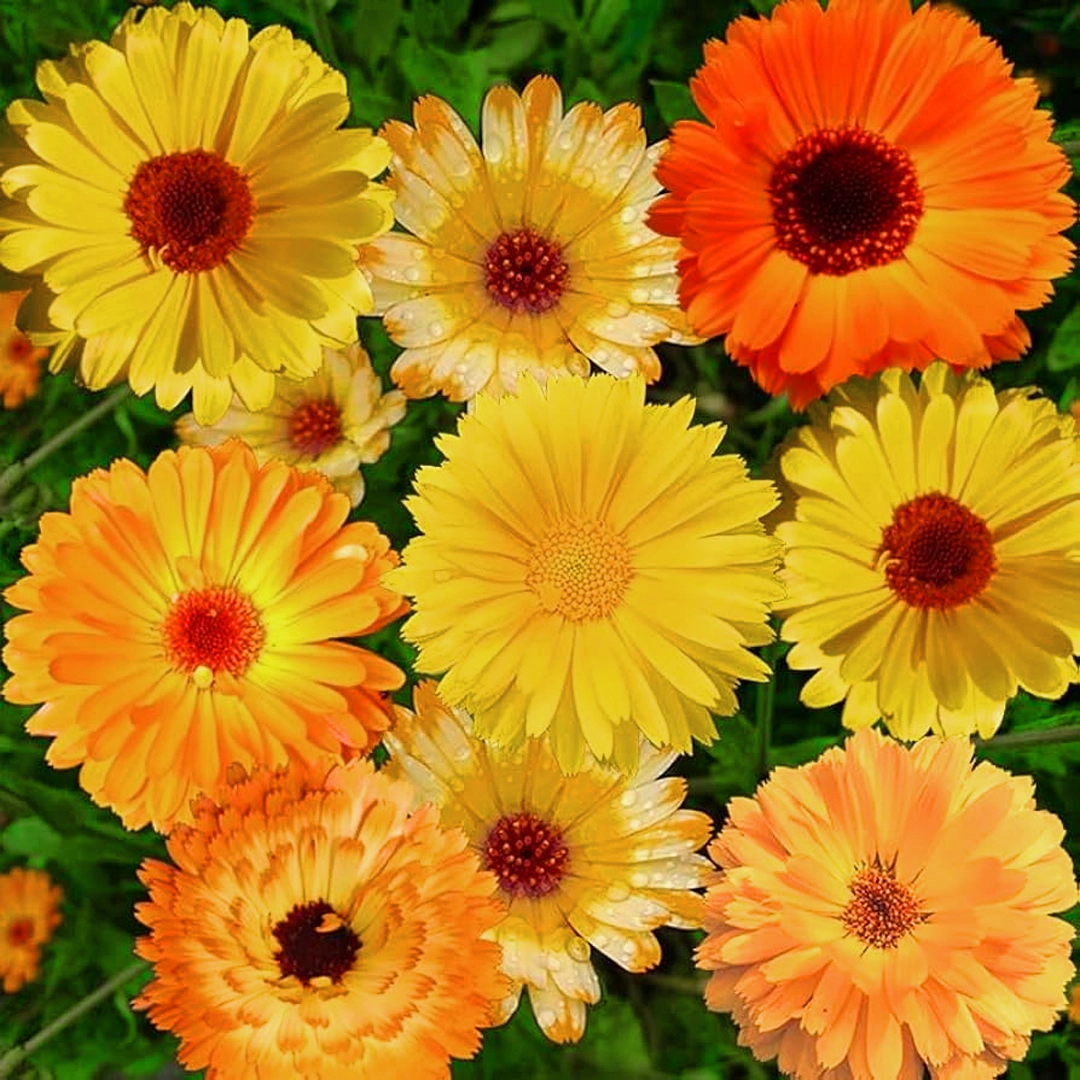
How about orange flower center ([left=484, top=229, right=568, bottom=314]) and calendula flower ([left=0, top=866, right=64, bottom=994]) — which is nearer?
orange flower center ([left=484, top=229, right=568, bottom=314])

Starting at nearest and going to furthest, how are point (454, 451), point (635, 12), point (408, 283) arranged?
point (454, 451), point (408, 283), point (635, 12)

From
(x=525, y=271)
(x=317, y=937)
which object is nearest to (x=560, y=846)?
(x=317, y=937)

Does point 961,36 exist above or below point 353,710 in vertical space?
above

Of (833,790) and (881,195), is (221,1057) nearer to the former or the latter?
(833,790)

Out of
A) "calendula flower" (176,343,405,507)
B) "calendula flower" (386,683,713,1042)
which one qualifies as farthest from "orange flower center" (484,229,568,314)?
"calendula flower" (386,683,713,1042)

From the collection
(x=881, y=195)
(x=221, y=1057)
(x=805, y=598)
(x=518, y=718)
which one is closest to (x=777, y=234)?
(x=881, y=195)

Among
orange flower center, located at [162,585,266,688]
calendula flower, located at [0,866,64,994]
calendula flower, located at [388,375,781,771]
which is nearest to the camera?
calendula flower, located at [388,375,781,771]

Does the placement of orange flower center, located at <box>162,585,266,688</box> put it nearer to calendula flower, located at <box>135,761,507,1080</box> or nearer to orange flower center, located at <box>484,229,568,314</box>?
calendula flower, located at <box>135,761,507,1080</box>
